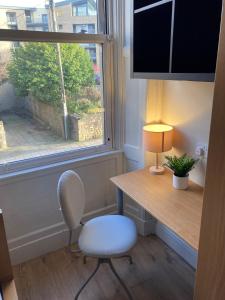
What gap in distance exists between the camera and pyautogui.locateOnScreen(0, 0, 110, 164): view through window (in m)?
1.78

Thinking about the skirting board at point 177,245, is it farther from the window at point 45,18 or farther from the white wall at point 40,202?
the window at point 45,18

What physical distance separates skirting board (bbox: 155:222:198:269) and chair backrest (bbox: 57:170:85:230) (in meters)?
0.80

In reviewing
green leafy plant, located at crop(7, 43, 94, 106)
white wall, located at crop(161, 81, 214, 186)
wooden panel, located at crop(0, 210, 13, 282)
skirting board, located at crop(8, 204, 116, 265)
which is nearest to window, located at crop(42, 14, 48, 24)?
green leafy plant, located at crop(7, 43, 94, 106)

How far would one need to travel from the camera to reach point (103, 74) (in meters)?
2.15

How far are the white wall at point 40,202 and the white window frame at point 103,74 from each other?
0.28 ft

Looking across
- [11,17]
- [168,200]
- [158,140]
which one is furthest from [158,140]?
[11,17]

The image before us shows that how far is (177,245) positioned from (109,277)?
0.65m

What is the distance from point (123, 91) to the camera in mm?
2170

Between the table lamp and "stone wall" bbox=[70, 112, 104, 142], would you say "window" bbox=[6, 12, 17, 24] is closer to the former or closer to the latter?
"stone wall" bbox=[70, 112, 104, 142]

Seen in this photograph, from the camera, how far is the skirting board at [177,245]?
1.98m

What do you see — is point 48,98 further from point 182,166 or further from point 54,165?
point 182,166

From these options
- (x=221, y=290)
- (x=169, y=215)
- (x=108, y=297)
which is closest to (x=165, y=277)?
(x=108, y=297)

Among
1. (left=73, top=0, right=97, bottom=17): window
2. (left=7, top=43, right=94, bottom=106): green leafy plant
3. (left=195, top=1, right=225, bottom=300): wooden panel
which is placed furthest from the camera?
(left=73, top=0, right=97, bottom=17): window

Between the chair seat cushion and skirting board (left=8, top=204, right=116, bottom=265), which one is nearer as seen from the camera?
the chair seat cushion
